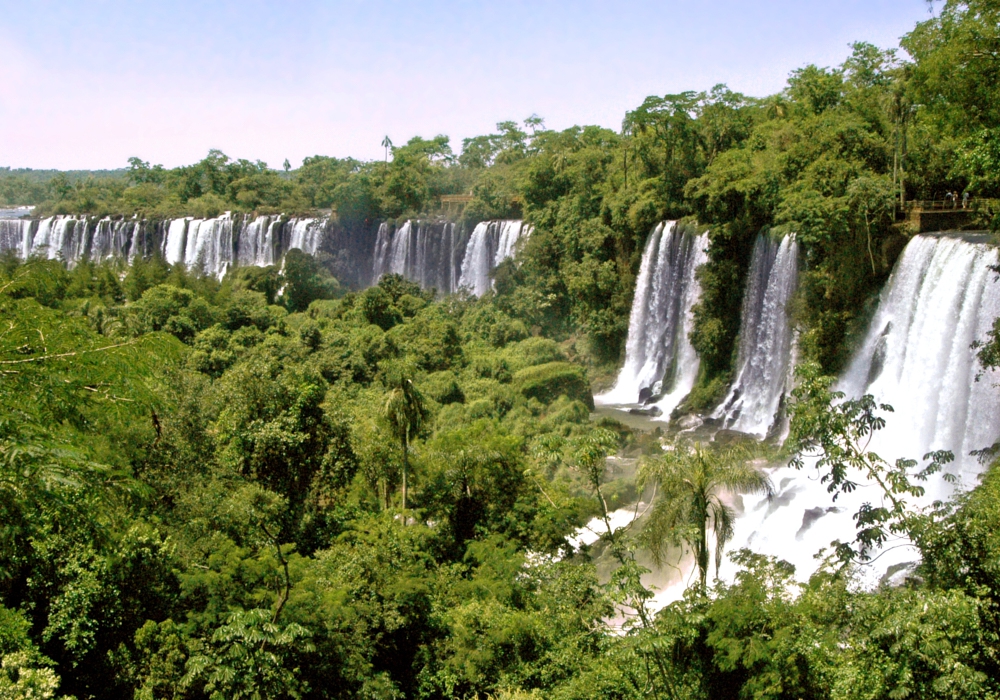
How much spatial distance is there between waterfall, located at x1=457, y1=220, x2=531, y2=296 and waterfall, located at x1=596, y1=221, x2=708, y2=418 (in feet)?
30.2

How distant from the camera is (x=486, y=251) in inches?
1479

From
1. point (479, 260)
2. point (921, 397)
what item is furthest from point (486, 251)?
point (921, 397)

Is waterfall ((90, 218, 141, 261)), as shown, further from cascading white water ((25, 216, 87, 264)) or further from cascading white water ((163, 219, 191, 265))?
cascading white water ((163, 219, 191, 265))

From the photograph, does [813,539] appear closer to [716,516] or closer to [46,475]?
[716,516]

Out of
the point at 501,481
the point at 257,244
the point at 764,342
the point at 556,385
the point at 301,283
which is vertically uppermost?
the point at 257,244

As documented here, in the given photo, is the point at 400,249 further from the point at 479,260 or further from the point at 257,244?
the point at 257,244

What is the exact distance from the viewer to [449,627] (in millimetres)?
11984

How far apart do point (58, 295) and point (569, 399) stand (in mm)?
21285

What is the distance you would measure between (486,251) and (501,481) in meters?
23.2

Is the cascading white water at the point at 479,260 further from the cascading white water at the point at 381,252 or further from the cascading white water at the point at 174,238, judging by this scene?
the cascading white water at the point at 174,238

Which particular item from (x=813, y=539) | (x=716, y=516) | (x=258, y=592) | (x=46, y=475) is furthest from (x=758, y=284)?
(x=46, y=475)

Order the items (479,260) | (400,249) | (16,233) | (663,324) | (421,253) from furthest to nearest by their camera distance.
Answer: (16,233)
(400,249)
(421,253)
(479,260)
(663,324)

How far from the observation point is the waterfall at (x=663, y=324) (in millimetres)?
26203

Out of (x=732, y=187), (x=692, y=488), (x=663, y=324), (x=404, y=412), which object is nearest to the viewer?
(x=692, y=488)
